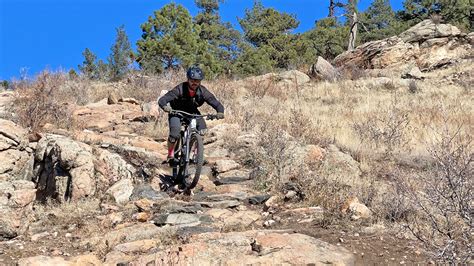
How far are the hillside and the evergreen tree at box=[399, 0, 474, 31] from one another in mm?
16029

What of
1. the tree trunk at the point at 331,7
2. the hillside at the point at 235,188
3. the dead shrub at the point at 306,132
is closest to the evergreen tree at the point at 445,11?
the tree trunk at the point at 331,7

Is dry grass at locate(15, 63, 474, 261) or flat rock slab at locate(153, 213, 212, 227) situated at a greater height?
dry grass at locate(15, 63, 474, 261)

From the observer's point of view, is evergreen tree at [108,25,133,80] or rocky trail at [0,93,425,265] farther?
evergreen tree at [108,25,133,80]

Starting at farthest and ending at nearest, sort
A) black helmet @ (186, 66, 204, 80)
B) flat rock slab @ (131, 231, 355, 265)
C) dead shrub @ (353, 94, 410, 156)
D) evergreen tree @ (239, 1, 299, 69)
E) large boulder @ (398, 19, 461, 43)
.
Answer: evergreen tree @ (239, 1, 299, 69) < large boulder @ (398, 19, 461, 43) < dead shrub @ (353, 94, 410, 156) < black helmet @ (186, 66, 204, 80) < flat rock slab @ (131, 231, 355, 265)

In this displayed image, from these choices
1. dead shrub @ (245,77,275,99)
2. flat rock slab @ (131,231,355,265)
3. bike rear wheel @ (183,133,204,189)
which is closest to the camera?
flat rock slab @ (131,231,355,265)

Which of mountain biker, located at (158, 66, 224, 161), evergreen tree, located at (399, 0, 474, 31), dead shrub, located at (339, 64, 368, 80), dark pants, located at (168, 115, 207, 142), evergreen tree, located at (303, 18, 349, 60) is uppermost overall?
evergreen tree, located at (399, 0, 474, 31)

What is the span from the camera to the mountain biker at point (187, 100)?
7473mm

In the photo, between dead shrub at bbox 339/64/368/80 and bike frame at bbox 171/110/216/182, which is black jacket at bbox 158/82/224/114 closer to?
bike frame at bbox 171/110/216/182

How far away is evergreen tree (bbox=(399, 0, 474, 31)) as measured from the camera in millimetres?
28453

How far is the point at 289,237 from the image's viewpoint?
523cm

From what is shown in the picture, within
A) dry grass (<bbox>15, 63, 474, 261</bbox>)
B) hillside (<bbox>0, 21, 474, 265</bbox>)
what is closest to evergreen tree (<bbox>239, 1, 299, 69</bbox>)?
dry grass (<bbox>15, 63, 474, 261</bbox>)

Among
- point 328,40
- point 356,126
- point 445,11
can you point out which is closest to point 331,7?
point 328,40

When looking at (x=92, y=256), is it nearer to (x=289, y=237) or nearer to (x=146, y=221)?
(x=146, y=221)

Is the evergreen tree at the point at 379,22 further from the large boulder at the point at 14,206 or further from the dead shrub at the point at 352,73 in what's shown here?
the large boulder at the point at 14,206
